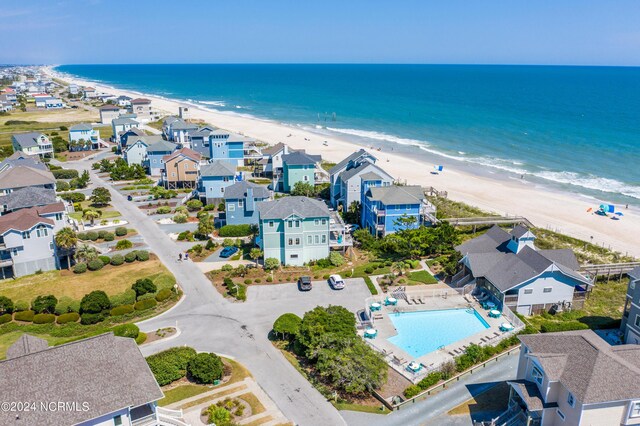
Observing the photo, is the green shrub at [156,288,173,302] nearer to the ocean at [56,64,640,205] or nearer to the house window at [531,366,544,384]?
→ the house window at [531,366,544,384]

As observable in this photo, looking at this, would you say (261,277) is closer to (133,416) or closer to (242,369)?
(242,369)

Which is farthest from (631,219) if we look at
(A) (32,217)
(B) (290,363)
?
(A) (32,217)

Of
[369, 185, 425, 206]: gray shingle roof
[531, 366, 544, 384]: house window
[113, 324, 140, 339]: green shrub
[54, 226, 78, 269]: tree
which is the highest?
[369, 185, 425, 206]: gray shingle roof

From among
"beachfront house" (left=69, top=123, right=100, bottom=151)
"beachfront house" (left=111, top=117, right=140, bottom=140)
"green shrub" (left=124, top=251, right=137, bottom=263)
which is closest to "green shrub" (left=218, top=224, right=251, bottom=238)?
"green shrub" (left=124, top=251, right=137, bottom=263)

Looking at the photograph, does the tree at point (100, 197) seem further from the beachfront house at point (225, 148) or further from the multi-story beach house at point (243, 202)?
the beachfront house at point (225, 148)

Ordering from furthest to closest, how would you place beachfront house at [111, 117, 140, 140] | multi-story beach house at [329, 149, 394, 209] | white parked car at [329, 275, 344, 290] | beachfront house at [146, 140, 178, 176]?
beachfront house at [111, 117, 140, 140], beachfront house at [146, 140, 178, 176], multi-story beach house at [329, 149, 394, 209], white parked car at [329, 275, 344, 290]
